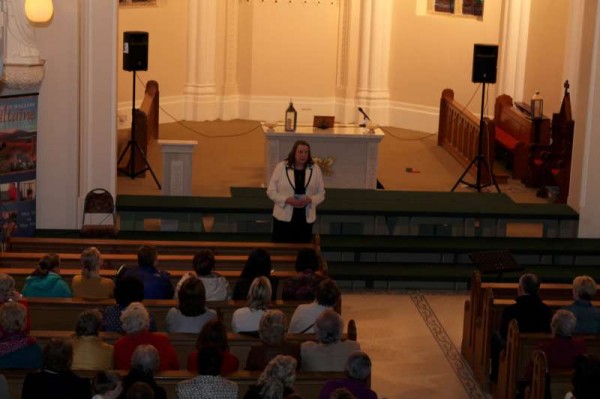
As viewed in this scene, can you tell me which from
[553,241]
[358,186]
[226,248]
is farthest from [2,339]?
[358,186]

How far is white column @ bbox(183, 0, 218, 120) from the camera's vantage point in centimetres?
2033

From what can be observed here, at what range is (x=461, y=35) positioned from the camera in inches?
785

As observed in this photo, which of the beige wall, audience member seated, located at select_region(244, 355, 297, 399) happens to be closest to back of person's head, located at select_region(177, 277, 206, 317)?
audience member seated, located at select_region(244, 355, 297, 399)

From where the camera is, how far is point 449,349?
10.7 m

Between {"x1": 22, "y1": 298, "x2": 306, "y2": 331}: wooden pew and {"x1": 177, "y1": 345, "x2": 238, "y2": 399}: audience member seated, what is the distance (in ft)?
6.62

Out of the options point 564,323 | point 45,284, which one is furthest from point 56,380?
point 564,323

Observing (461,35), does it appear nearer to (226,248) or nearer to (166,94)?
(166,94)

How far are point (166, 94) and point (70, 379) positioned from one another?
14.0 meters

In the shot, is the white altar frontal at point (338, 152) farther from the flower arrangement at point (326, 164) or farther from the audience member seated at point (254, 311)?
the audience member seated at point (254, 311)

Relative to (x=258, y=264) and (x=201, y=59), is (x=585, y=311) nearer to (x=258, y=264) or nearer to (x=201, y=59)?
→ (x=258, y=264)

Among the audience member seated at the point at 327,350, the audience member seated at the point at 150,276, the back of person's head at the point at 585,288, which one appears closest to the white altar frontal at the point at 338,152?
the audience member seated at the point at 150,276

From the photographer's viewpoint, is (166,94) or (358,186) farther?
(166,94)

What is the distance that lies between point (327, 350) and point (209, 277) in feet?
5.80

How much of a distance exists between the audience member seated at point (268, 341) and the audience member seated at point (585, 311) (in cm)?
258
